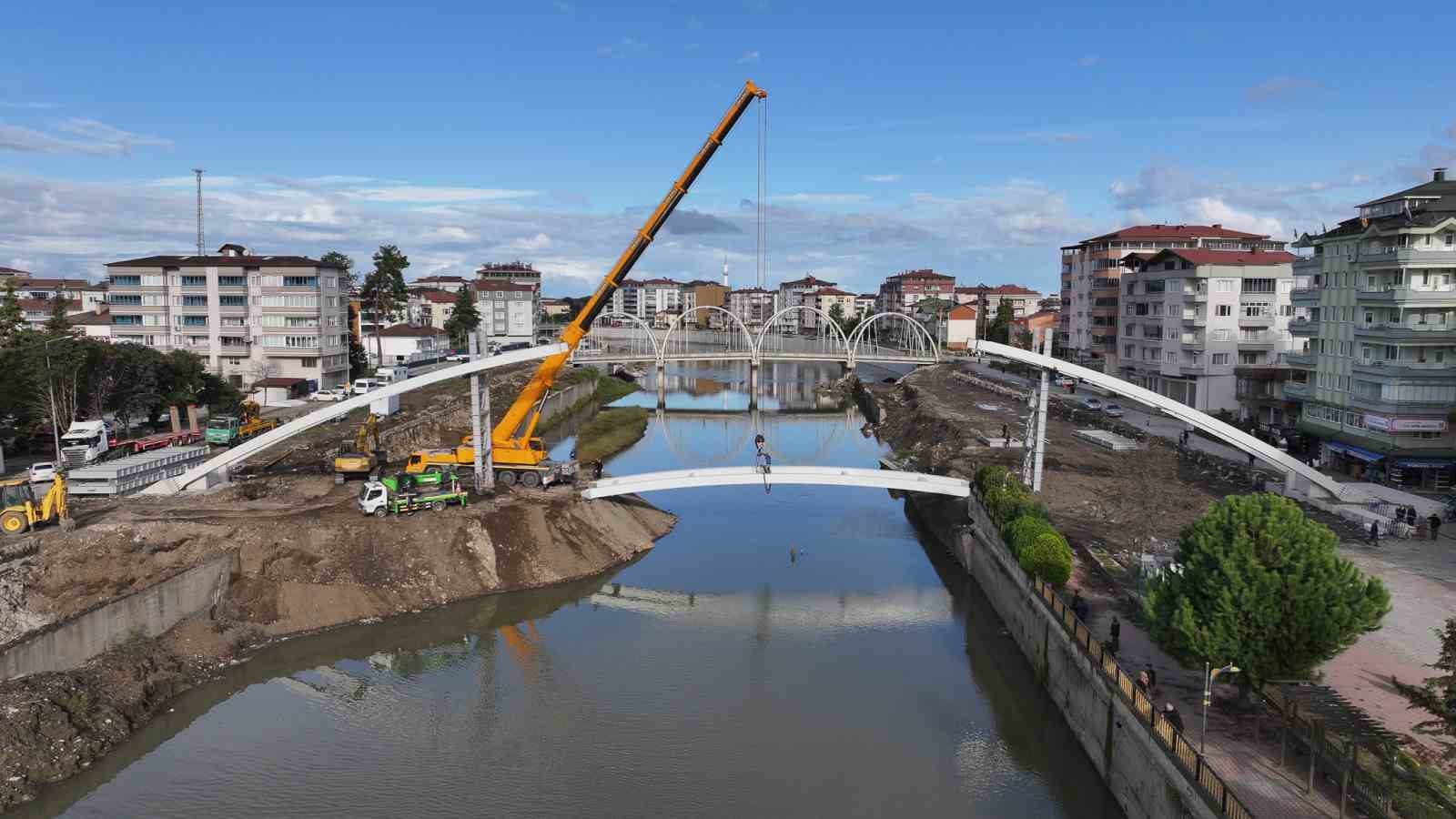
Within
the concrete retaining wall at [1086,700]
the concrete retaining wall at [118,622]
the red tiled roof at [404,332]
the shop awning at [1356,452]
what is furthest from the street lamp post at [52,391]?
the shop awning at [1356,452]

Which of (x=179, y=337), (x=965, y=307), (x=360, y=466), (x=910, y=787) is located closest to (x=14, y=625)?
(x=360, y=466)

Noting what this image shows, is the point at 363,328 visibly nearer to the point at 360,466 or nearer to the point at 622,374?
the point at 622,374

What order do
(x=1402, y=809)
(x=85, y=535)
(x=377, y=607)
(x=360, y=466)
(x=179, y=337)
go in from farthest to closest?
(x=179, y=337), (x=360, y=466), (x=377, y=607), (x=85, y=535), (x=1402, y=809)

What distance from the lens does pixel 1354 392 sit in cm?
4622

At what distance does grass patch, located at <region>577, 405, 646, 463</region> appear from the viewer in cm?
6862

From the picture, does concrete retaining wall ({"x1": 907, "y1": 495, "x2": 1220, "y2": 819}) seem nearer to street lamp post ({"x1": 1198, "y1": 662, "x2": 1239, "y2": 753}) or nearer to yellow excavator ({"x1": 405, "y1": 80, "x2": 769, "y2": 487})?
street lamp post ({"x1": 1198, "y1": 662, "x2": 1239, "y2": 753})

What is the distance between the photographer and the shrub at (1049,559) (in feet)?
97.0

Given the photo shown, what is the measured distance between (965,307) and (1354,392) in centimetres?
10580

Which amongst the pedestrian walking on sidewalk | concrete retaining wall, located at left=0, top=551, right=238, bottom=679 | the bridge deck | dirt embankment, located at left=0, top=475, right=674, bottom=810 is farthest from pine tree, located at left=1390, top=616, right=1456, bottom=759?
concrete retaining wall, located at left=0, top=551, right=238, bottom=679

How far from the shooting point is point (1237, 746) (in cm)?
1975

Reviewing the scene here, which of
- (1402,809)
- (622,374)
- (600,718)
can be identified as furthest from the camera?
(622,374)

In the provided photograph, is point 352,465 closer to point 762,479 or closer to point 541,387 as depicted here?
point 541,387

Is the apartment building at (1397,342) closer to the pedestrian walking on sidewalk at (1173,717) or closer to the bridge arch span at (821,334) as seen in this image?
the pedestrian walking on sidewalk at (1173,717)

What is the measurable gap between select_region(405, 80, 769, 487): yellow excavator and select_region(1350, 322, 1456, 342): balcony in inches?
1236
